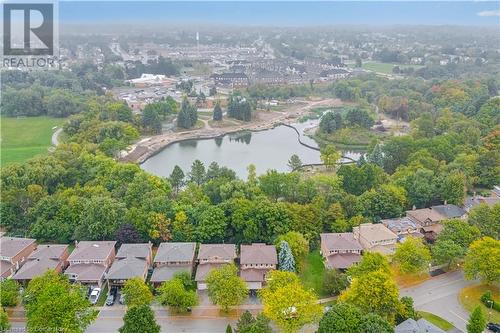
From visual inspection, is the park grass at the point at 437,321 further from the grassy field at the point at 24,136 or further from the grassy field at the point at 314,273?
the grassy field at the point at 24,136

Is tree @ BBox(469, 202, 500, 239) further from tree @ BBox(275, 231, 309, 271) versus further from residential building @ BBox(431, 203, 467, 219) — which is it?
tree @ BBox(275, 231, 309, 271)

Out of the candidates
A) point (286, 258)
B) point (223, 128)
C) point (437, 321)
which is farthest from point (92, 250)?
point (223, 128)

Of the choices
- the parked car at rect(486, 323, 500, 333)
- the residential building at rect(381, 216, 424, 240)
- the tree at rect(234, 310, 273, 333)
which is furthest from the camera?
the residential building at rect(381, 216, 424, 240)

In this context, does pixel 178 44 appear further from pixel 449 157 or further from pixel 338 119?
pixel 449 157

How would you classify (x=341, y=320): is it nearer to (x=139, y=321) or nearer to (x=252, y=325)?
(x=252, y=325)

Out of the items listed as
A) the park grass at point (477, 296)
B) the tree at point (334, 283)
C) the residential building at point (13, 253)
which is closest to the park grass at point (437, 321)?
the park grass at point (477, 296)

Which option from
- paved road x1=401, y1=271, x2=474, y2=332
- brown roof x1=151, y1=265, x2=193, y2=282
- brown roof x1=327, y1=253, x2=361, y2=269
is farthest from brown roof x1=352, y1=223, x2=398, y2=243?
brown roof x1=151, y1=265, x2=193, y2=282

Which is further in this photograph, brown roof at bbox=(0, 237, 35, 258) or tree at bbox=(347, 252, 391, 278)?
brown roof at bbox=(0, 237, 35, 258)
